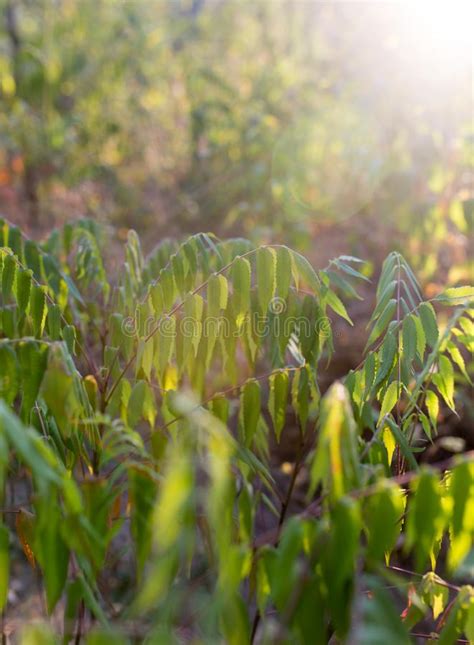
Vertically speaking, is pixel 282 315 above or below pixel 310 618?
above

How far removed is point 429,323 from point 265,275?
0.36m

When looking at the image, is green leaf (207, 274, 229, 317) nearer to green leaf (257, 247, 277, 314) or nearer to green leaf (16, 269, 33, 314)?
green leaf (257, 247, 277, 314)

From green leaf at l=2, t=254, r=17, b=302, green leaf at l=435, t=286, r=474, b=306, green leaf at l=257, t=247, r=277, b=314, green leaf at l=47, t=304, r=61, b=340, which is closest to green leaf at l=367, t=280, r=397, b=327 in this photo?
green leaf at l=435, t=286, r=474, b=306

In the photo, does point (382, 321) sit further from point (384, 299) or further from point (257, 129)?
point (257, 129)

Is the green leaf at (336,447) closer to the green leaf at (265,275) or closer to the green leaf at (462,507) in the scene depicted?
the green leaf at (462,507)

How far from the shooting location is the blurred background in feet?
18.4

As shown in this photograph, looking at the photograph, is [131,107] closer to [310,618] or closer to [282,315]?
[282,315]

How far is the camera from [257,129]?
5824mm

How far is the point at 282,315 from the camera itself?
5.73ft

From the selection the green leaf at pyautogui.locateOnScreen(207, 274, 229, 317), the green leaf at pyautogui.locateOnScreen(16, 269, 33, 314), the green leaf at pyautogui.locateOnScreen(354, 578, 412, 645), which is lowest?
the green leaf at pyautogui.locateOnScreen(354, 578, 412, 645)

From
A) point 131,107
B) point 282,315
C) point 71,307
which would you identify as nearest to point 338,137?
point 131,107

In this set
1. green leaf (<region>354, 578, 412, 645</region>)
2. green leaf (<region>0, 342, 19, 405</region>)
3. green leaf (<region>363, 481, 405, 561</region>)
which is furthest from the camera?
green leaf (<region>0, 342, 19, 405</region>)

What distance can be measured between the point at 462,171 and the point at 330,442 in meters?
5.00
